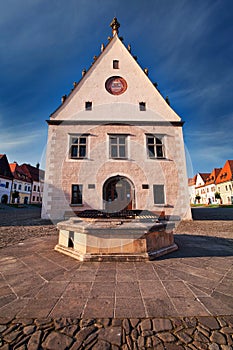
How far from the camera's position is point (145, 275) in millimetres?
2955

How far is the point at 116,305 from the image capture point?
209 cm

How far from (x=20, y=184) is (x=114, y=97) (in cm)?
3913

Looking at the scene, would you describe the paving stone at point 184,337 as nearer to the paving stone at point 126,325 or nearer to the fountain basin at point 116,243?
the paving stone at point 126,325

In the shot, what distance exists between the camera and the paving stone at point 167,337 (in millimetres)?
1554

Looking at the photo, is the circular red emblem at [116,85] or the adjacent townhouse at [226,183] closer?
the circular red emblem at [116,85]

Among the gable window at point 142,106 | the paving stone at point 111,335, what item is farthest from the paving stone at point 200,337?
the gable window at point 142,106

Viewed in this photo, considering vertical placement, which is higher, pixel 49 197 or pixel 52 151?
pixel 52 151

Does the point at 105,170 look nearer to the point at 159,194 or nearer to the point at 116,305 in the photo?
the point at 159,194

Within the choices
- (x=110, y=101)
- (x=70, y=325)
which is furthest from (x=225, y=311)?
(x=110, y=101)

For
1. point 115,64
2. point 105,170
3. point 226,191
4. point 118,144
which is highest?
point 115,64

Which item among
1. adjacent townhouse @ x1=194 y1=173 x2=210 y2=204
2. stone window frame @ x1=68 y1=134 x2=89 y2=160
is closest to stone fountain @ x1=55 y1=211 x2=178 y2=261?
stone window frame @ x1=68 y1=134 x2=89 y2=160

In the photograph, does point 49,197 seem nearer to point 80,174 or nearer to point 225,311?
point 80,174

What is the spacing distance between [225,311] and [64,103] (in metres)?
14.9

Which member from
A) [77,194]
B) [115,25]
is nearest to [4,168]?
[77,194]
